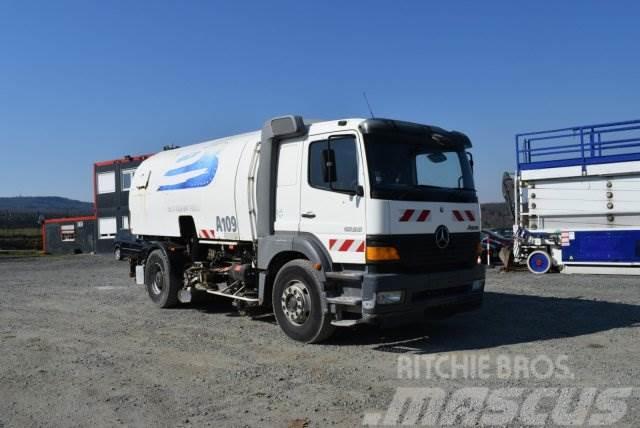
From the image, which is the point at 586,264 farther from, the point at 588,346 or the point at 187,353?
the point at 187,353

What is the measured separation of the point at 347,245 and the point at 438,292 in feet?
4.61

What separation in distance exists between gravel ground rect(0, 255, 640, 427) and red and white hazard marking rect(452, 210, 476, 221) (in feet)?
5.36

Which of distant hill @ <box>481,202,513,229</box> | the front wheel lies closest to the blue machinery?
the front wheel

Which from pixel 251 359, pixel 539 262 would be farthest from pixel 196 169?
pixel 539 262

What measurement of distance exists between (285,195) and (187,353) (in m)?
2.52

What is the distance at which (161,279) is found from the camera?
1164cm

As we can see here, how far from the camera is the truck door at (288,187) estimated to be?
8172 millimetres

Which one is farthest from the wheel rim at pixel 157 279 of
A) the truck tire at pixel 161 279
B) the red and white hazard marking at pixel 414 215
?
the red and white hazard marking at pixel 414 215

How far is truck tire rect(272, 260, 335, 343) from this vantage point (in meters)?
7.66

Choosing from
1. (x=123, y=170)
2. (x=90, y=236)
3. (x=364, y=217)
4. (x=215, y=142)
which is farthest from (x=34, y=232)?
(x=364, y=217)

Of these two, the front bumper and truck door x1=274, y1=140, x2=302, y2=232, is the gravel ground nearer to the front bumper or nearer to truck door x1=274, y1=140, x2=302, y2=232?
the front bumper

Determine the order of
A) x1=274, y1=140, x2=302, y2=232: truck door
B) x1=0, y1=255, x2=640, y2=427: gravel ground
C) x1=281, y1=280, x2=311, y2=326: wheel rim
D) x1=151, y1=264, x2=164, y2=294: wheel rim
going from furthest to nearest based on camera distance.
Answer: x1=151, y1=264, x2=164, y2=294: wheel rim, x1=274, y1=140, x2=302, y2=232: truck door, x1=281, y1=280, x2=311, y2=326: wheel rim, x1=0, y1=255, x2=640, y2=427: gravel ground

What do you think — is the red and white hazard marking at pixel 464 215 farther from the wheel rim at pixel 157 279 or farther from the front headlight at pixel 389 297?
the wheel rim at pixel 157 279

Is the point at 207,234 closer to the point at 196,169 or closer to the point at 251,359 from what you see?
the point at 196,169
